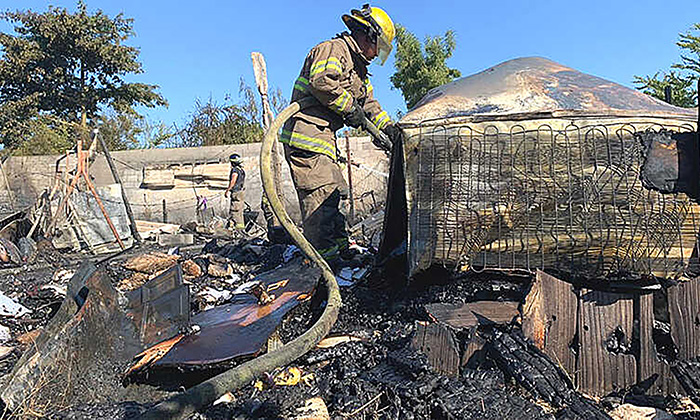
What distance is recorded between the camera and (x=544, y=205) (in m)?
2.44

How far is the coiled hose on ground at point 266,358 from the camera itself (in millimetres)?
1774

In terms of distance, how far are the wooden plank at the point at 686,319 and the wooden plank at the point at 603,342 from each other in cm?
18

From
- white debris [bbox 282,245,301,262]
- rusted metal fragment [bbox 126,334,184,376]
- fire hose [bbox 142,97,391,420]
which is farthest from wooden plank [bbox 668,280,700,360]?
white debris [bbox 282,245,301,262]

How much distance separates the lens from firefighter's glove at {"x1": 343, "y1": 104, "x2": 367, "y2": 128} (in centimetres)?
368

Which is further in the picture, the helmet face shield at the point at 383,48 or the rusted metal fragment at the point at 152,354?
the helmet face shield at the point at 383,48

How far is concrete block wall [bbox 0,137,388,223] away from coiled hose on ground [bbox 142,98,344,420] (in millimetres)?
8308

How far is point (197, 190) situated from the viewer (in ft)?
39.9

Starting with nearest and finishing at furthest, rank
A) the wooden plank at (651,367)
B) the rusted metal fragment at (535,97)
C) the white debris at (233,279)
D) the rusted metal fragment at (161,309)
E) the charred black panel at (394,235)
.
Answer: the wooden plank at (651,367) < the rusted metal fragment at (535,97) < the rusted metal fragment at (161,309) < the charred black panel at (394,235) < the white debris at (233,279)

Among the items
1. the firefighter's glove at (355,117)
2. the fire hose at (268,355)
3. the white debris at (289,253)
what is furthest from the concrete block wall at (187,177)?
the fire hose at (268,355)

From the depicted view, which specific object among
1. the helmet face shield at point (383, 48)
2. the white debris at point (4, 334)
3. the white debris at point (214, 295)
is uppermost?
the helmet face shield at point (383, 48)

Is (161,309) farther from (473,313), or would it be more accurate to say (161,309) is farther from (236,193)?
(236,193)

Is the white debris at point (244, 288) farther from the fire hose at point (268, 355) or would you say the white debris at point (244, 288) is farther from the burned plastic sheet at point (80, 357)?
the burned plastic sheet at point (80, 357)

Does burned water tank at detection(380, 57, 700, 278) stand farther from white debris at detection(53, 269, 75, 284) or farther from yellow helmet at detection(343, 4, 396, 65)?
white debris at detection(53, 269, 75, 284)

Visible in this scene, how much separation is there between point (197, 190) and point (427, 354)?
10858mm
